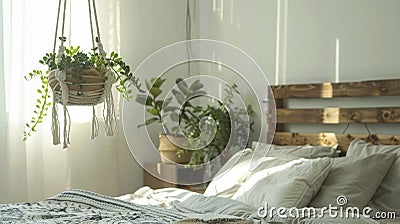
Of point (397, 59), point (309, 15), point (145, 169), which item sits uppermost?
point (309, 15)

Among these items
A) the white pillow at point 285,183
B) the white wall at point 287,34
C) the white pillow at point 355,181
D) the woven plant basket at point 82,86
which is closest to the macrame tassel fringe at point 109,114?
the woven plant basket at point 82,86

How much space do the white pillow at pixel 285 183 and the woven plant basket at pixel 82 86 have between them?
0.92m

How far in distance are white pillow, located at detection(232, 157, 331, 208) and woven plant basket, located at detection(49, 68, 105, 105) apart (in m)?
0.92

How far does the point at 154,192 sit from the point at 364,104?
4.08 ft

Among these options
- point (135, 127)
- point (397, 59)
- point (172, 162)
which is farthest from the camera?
point (135, 127)

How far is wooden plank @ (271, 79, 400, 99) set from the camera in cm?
335

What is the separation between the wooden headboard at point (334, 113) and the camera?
336 cm

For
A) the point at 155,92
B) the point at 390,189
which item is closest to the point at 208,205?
the point at 390,189

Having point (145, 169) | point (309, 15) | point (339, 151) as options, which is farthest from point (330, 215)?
point (145, 169)

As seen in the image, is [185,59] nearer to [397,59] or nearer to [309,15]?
[309,15]

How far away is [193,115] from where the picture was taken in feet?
14.0

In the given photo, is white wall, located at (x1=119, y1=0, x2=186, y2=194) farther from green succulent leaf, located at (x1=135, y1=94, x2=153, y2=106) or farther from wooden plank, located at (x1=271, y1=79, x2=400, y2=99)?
wooden plank, located at (x1=271, y1=79, x2=400, y2=99)

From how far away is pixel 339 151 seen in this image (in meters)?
3.52

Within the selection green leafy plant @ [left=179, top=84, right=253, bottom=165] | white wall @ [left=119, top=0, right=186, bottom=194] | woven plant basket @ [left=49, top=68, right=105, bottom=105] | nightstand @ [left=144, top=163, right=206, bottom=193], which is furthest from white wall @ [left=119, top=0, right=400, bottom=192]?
woven plant basket @ [left=49, top=68, right=105, bottom=105]
